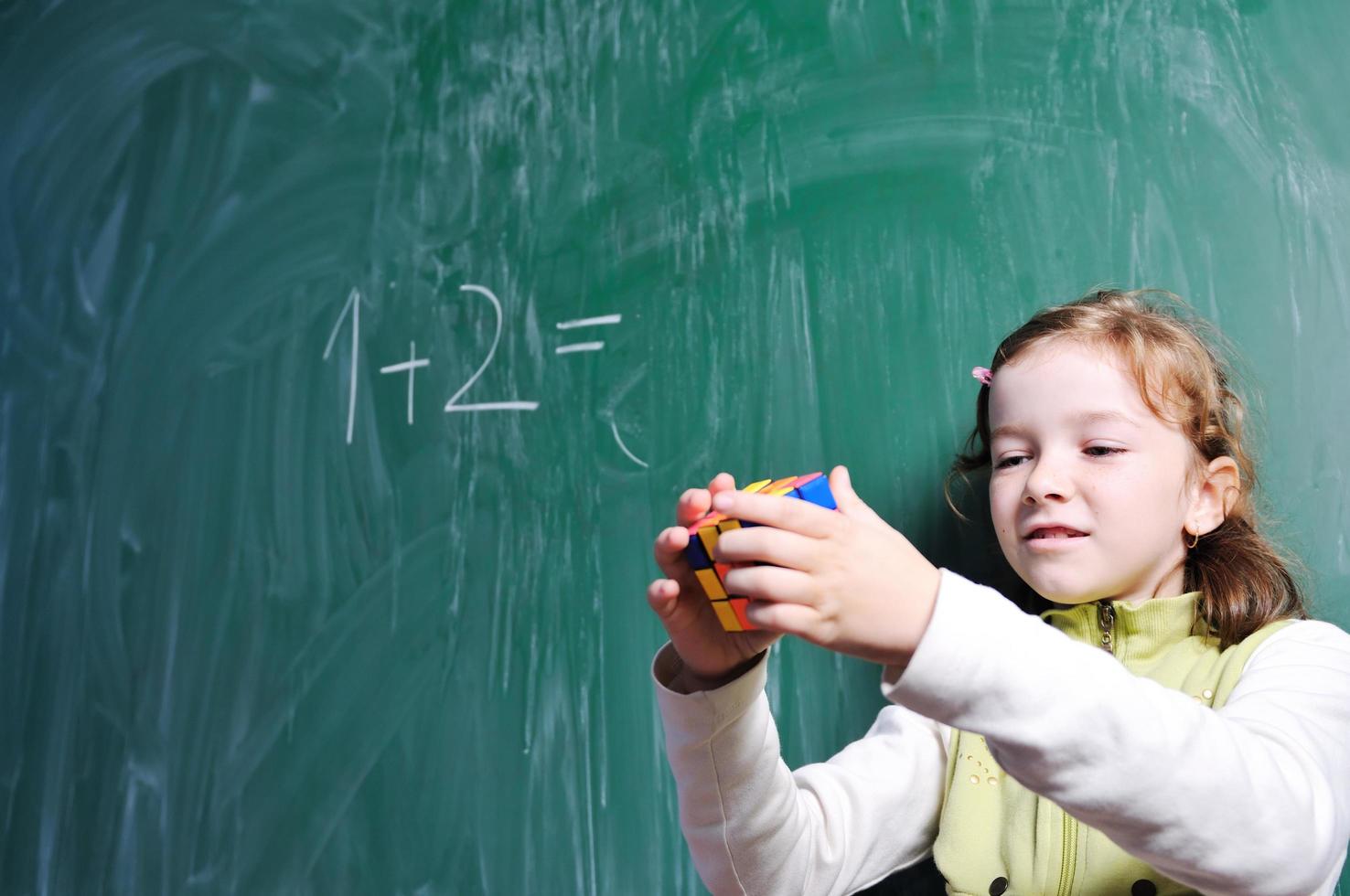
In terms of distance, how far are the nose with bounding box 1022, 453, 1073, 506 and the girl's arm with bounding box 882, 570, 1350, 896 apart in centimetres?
18

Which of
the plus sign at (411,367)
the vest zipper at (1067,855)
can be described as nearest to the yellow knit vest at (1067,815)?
the vest zipper at (1067,855)

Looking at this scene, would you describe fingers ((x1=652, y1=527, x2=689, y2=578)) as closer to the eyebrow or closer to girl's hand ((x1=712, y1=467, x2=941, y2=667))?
girl's hand ((x1=712, y1=467, x2=941, y2=667))

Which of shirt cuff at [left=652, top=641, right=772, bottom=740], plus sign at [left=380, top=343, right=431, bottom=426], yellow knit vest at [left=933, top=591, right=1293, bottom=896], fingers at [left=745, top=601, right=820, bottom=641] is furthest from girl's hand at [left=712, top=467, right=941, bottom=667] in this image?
plus sign at [left=380, top=343, right=431, bottom=426]

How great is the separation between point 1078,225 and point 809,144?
239mm

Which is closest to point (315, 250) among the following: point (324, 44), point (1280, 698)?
point (324, 44)

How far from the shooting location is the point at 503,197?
115 cm

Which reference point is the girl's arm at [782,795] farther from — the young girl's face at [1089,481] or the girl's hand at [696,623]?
the young girl's face at [1089,481]

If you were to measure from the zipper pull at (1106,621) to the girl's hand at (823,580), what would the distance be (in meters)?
0.31

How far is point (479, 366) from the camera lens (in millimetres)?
1139

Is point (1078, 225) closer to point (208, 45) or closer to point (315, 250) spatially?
point (315, 250)

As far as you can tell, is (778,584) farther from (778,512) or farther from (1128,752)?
(1128,752)

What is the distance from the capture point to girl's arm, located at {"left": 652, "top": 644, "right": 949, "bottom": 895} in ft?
2.39

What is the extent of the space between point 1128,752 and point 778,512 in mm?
206

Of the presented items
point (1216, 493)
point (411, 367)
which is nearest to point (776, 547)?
point (1216, 493)
